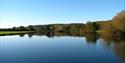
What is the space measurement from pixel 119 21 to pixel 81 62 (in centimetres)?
3557

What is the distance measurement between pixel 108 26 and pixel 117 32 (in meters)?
7.99

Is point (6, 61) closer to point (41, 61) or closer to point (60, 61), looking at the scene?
point (41, 61)

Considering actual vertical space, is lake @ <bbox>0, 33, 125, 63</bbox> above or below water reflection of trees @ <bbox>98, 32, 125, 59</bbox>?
below

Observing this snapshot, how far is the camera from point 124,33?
4897 centimetres

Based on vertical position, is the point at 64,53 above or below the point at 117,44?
below

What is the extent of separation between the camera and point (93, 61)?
15180 mm

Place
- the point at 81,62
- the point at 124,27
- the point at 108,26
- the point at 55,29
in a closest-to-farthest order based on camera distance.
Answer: the point at 81,62 < the point at 124,27 < the point at 108,26 < the point at 55,29

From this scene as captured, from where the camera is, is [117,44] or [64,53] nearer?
[64,53]

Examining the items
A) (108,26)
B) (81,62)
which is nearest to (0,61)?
(81,62)

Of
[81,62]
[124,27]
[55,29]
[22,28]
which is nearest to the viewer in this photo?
[81,62]

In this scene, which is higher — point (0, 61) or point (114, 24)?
point (114, 24)

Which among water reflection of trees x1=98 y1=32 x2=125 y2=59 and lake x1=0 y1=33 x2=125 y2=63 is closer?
lake x1=0 y1=33 x2=125 y2=63

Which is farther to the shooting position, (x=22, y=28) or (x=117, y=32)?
(x=22, y=28)

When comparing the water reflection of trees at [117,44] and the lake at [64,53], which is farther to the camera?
the water reflection of trees at [117,44]
